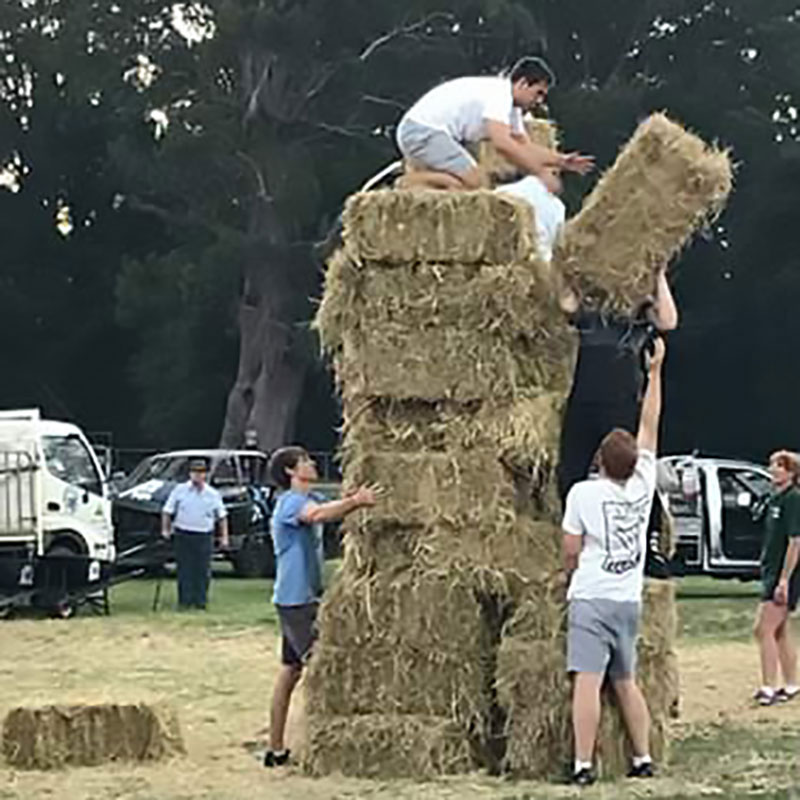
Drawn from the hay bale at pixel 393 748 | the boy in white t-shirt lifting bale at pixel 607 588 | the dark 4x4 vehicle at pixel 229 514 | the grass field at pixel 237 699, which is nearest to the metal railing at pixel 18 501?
the grass field at pixel 237 699

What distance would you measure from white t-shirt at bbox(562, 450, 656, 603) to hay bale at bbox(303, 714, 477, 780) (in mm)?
917

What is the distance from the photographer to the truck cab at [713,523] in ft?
74.8

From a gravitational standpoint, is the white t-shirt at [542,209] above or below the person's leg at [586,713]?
above

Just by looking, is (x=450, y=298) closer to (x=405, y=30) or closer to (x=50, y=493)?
(x=50, y=493)

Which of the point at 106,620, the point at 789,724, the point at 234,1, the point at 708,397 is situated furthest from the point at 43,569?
the point at 708,397

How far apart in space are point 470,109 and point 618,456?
6.54 ft

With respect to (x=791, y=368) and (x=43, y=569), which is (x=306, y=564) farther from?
(x=791, y=368)

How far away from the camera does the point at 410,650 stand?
1012cm

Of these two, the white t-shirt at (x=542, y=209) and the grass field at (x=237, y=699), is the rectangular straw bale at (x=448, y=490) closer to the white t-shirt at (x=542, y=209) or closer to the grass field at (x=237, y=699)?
the white t-shirt at (x=542, y=209)

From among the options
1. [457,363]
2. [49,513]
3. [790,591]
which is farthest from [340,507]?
[49,513]

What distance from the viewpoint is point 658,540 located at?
11.3 meters

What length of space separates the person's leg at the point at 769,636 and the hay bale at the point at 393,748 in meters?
3.67

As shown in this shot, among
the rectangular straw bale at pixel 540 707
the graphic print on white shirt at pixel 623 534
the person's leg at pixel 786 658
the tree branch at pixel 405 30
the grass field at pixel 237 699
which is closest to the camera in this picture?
the grass field at pixel 237 699

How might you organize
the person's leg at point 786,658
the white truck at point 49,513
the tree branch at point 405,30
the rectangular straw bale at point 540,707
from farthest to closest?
the tree branch at point 405,30 → the white truck at point 49,513 → the person's leg at point 786,658 → the rectangular straw bale at point 540,707
